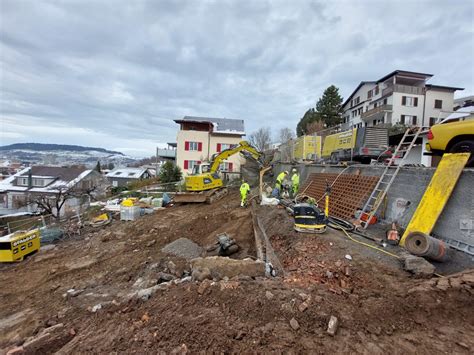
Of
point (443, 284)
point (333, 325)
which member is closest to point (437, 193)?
point (443, 284)

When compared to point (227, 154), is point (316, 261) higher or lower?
lower

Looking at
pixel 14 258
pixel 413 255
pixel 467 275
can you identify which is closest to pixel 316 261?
pixel 413 255

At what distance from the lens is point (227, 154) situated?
54.4ft

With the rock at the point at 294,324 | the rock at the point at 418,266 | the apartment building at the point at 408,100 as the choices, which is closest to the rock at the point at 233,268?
the rock at the point at 294,324

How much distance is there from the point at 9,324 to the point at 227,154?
1301cm

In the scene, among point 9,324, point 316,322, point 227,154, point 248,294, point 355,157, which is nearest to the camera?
point 316,322

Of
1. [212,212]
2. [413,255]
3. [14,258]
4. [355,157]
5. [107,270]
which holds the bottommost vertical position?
[14,258]

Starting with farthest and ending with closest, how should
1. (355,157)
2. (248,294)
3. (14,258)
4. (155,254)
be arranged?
1. (355,157)
2. (14,258)
3. (155,254)
4. (248,294)

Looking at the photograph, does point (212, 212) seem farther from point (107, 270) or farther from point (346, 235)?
point (346, 235)

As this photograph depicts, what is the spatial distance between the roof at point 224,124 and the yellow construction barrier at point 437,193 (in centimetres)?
2679

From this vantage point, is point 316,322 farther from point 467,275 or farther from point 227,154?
point 227,154

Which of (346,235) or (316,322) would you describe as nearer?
(316,322)

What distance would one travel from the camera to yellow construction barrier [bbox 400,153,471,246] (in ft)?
18.1

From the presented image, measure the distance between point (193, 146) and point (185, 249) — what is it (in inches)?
926
